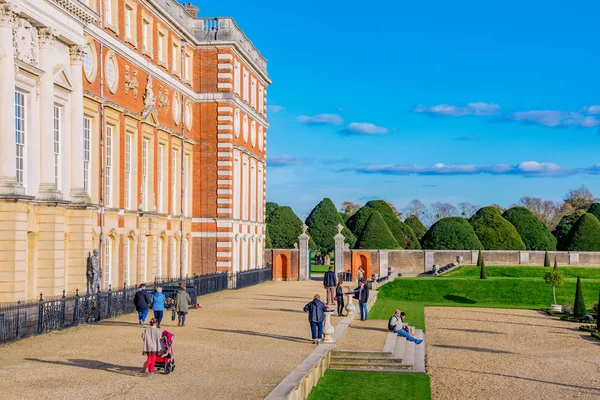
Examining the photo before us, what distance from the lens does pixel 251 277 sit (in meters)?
52.8

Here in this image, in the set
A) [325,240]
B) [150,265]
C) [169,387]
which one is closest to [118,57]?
[150,265]

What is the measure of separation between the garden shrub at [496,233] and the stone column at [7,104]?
57.2 meters

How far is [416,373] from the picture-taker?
21984 mm

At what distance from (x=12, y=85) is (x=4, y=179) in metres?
2.73

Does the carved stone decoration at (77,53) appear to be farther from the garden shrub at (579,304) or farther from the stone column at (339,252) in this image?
the stone column at (339,252)

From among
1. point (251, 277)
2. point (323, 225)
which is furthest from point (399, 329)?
point (323, 225)

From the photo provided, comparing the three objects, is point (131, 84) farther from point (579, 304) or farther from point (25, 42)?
point (579, 304)

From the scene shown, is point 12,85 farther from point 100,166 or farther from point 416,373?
point 416,373

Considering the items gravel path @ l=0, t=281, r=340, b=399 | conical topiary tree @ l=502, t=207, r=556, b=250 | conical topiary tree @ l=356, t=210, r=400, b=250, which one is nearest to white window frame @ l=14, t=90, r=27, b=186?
gravel path @ l=0, t=281, r=340, b=399

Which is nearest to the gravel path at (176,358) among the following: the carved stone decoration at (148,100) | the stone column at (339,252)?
the carved stone decoration at (148,100)

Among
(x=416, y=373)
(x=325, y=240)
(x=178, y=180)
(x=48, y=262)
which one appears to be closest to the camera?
(x=416, y=373)

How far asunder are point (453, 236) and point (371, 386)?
55.1 metres

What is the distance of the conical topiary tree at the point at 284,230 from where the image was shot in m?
83.2

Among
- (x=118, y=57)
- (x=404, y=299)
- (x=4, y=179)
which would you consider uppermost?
(x=118, y=57)
